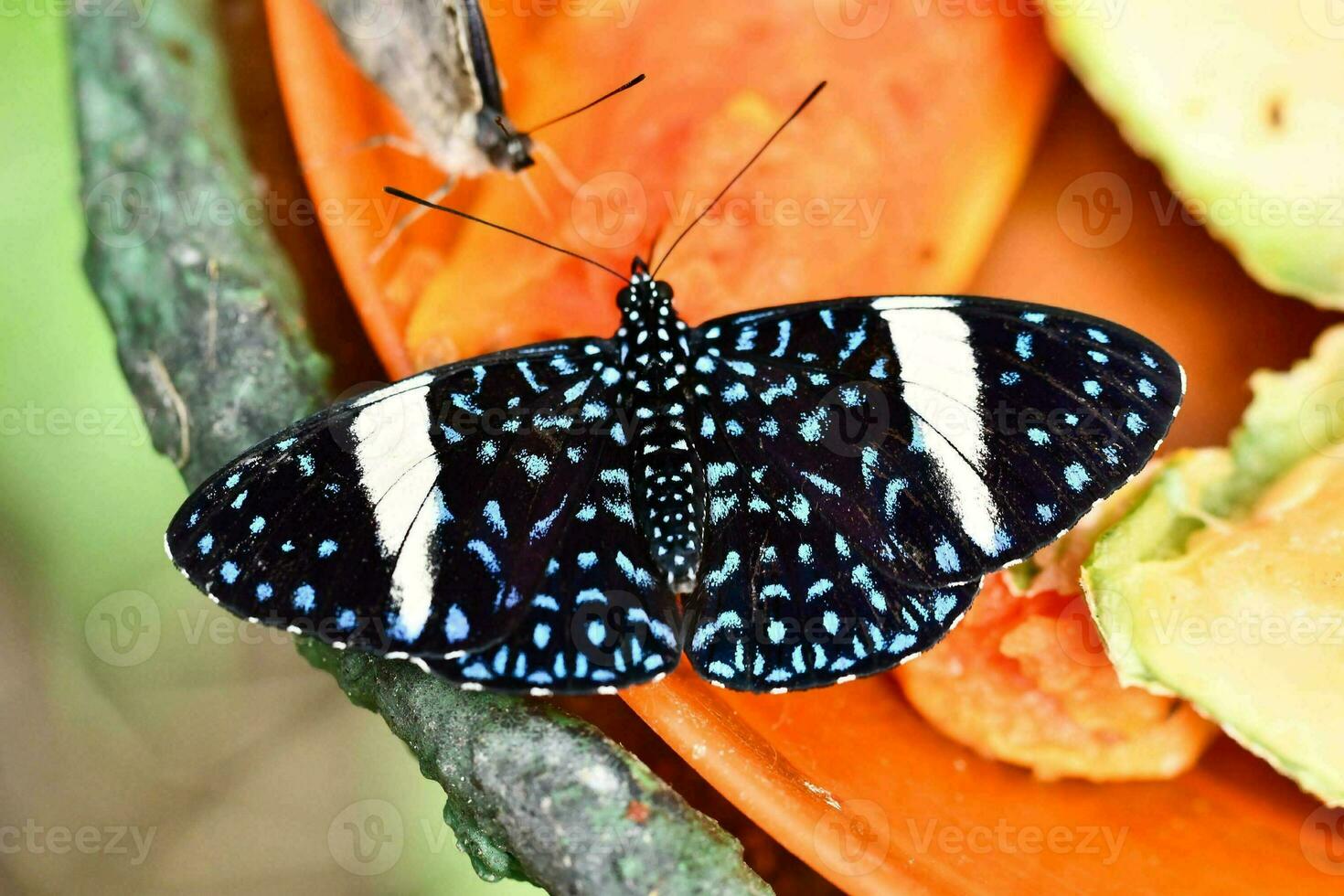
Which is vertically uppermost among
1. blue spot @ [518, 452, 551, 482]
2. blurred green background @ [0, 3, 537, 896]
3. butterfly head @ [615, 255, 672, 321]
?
butterfly head @ [615, 255, 672, 321]

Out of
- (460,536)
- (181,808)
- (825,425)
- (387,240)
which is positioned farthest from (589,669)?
(181,808)

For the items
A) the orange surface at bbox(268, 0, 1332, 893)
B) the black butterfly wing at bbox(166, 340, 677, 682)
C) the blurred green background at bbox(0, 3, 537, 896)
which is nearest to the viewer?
the black butterfly wing at bbox(166, 340, 677, 682)

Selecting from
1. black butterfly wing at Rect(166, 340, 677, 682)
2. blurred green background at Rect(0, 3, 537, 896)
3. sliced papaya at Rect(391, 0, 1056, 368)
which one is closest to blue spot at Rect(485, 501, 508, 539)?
black butterfly wing at Rect(166, 340, 677, 682)

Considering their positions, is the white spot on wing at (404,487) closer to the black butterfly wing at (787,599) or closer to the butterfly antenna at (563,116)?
the black butterfly wing at (787,599)

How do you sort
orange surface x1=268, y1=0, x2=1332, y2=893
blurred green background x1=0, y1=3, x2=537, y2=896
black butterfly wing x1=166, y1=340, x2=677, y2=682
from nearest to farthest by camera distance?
black butterfly wing x1=166, y1=340, x2=677, y2=682 → orange surface x1=268, y1=0, x2=1332, y2=893 → blurred green background x1=0, y1=3, x2=537, y2=896

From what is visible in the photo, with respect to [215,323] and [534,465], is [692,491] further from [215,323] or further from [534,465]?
[215,323]

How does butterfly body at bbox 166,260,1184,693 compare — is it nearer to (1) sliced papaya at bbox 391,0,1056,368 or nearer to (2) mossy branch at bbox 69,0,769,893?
(2) mossy branch at bbox 69,0,769,893

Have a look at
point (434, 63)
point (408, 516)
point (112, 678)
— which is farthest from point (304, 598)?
point (112, 678)

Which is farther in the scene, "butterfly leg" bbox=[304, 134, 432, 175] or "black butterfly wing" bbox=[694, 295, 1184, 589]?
"butterfly leg" bbox=[304, 134, 432, 175]

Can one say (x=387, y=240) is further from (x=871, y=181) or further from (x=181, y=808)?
(x=181, y=808)
